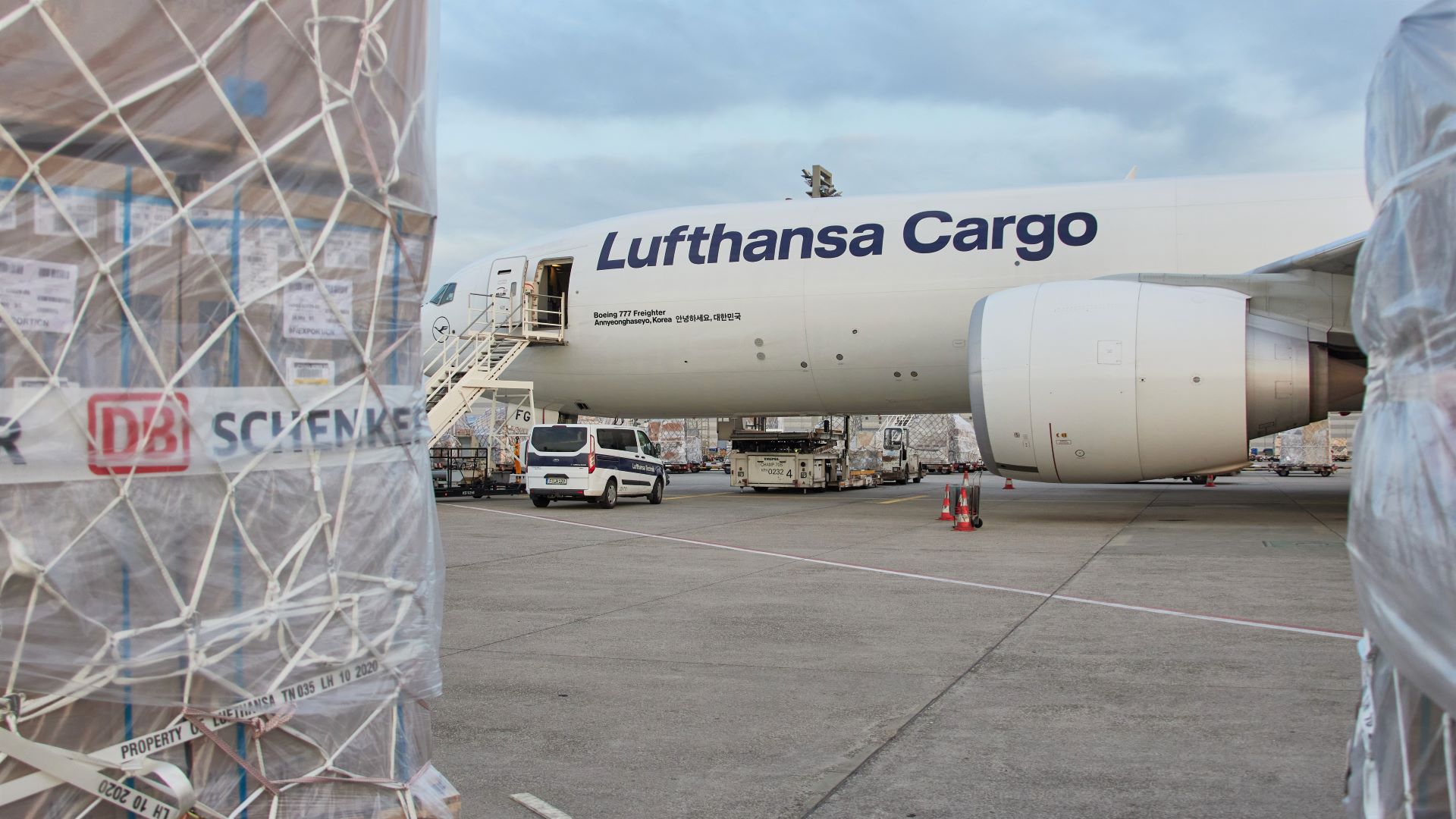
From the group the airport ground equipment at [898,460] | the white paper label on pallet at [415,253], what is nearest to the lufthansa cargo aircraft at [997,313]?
the white paper label on pallet at [415,253]

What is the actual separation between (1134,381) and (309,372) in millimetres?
11220

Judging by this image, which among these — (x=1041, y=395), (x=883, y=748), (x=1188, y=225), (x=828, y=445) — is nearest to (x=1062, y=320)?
(x=1041, y=395)

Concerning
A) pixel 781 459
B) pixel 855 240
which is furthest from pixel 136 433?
pixel 781 459

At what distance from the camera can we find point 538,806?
3.73 meters

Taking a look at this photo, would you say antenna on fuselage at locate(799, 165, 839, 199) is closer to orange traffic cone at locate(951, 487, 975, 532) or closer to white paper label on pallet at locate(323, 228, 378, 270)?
orange traffic cone at locate(951, 487, 975, 532)

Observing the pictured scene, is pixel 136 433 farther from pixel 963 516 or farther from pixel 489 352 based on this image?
pixel 489 352

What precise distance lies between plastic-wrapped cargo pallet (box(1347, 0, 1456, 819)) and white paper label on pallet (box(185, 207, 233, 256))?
2658 millimetres

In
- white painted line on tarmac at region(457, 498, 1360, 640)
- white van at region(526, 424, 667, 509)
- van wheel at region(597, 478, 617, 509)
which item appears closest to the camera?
white painted line on tarmac at region(457, 498, 1360, 640)

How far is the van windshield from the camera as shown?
17.8m

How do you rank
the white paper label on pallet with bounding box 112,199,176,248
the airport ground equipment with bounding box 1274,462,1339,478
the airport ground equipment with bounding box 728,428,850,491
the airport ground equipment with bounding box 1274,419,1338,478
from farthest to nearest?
the airport ground equipment with bounding box 1274,419,1338,478
the airport ground equipment with bounding box 1274,462,1339,478
the airport ground equipment with bounding box 728,428,850,491
the white paper label on pallet with bounding box 112,199,176,248

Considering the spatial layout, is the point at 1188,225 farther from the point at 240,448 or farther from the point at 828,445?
the point at 240,448

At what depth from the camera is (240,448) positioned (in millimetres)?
2459

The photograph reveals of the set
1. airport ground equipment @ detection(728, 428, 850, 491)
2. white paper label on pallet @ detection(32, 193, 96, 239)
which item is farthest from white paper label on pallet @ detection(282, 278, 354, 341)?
airport ground equipment @ detection(728, 428, 850, 491)

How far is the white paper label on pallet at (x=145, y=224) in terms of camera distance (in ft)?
7.64
